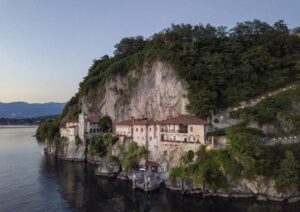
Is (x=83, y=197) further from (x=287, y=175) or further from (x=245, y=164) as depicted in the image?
(x=287, y=175)

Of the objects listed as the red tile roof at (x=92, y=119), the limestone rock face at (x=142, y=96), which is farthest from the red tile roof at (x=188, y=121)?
the red tile roof at (x=92, y=119)

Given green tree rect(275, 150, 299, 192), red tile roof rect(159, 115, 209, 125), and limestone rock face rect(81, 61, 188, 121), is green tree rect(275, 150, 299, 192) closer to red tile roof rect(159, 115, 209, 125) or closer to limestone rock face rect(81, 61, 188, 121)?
red tile roof rect(159, 115, 209, 125)

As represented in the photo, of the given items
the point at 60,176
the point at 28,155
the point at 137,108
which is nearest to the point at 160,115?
the point at 137,108

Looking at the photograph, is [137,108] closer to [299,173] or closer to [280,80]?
[280,80]

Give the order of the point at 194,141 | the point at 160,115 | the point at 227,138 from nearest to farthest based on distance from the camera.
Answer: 1. the point at 227,138
2. the point at 194,141
3. the point at 160,115

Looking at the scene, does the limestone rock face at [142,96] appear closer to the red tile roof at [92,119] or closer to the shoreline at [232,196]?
the red tile roof at [92,119]

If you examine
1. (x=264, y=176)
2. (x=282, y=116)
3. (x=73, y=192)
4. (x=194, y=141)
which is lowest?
(x=73, y=192)
